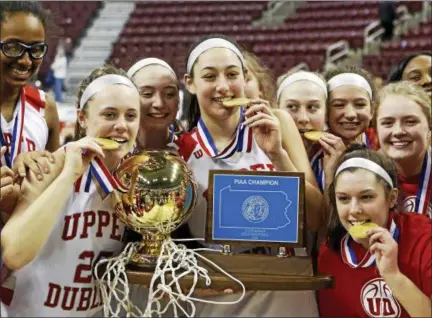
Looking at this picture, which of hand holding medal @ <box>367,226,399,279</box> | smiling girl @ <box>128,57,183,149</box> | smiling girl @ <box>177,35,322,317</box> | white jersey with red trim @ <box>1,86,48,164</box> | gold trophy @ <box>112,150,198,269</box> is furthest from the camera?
smiling girl @ <box>128,57,183,149</box>

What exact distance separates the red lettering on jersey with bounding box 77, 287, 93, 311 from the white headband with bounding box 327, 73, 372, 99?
983 millimetres

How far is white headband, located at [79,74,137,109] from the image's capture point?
1.79 meters

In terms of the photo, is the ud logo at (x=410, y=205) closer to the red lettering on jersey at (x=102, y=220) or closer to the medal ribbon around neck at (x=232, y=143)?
the medal ribbon around neck at (x=232, y=143)

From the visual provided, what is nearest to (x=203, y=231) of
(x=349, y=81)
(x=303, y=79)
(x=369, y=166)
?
(x=369, y=166)

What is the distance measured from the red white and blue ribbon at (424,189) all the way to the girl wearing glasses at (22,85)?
101 centimetres

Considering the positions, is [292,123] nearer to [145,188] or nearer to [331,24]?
[145,188]

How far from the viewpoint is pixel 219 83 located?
1844 millimetres

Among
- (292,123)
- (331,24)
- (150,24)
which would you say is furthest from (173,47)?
(292,123)

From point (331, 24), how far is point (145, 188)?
7.15 metres

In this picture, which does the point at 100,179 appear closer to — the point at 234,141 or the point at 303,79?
the point at 234,141

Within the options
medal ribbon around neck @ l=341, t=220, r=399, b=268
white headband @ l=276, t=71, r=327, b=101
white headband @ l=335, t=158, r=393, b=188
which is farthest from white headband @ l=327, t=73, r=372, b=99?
medal ribbon around neck @ l=341, t=220, r=399, b=268

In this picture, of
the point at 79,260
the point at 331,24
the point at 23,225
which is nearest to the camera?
the point at 23,225

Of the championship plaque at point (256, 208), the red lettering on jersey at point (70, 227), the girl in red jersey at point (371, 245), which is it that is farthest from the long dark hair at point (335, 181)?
the red lettering on jersey at point (70, 227)

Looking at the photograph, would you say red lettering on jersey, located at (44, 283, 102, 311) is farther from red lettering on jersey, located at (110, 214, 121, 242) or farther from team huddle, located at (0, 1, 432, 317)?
red lettering on jersey, located at (110, 214, 121, 242)
